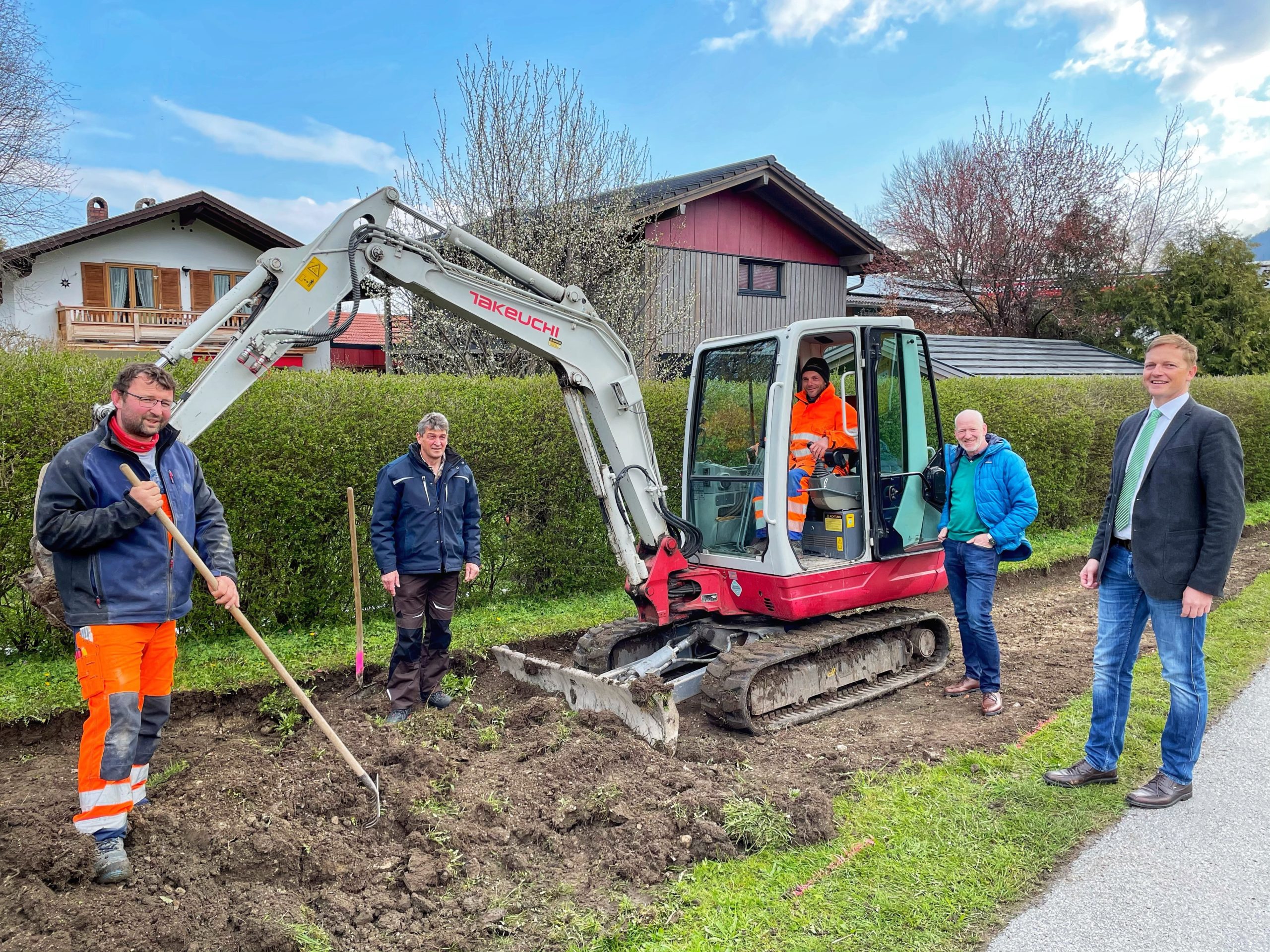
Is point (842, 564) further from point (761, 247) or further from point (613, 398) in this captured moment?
point (761, 247)

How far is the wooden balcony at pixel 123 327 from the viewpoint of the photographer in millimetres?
21141

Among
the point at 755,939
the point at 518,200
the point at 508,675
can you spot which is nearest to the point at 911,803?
the point at 755,939

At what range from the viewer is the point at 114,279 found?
22797mm

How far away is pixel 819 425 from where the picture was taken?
5.82 metres

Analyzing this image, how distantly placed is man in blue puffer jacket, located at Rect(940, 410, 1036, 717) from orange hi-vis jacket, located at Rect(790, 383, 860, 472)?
0.72 m

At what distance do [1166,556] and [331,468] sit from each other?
19.6 ft

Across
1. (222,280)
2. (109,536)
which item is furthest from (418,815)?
(222,280)

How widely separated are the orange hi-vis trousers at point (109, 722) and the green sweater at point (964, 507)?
482cm

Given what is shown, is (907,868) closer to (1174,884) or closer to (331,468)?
(1174,884)

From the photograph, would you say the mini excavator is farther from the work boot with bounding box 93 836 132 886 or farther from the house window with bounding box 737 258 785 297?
the house window with bounding box 737 258 785 297

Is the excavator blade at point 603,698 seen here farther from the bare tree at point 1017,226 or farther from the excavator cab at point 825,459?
the bare tree at point 1017,226

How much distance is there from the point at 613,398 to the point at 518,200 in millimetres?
7398

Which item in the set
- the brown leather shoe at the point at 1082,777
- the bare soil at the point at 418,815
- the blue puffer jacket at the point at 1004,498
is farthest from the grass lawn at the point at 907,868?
the blue puffer jacket at the point at 1004,498

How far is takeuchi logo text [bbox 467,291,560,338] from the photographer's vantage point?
16.7ft
